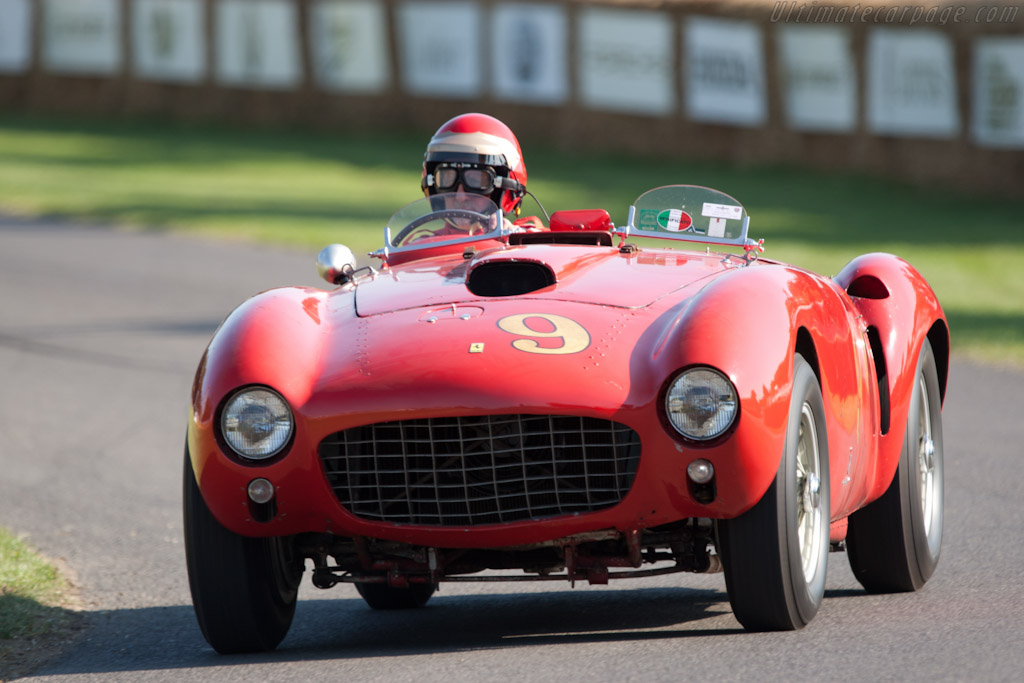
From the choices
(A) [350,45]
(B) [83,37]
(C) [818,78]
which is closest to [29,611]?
(C) [818,78]

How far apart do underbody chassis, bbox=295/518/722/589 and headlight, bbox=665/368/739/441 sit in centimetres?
40

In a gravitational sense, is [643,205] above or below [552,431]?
above

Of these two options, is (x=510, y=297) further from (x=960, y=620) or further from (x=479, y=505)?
(x=960, y=620)

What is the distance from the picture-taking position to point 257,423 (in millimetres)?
4648

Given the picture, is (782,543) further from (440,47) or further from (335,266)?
(440,47)

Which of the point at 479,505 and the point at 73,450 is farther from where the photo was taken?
the point at 73,450

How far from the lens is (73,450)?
9148 millimetres

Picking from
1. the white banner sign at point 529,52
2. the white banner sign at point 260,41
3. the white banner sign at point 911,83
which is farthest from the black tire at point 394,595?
the white banner sign at point 260,41

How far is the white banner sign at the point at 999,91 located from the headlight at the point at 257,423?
17.6 m

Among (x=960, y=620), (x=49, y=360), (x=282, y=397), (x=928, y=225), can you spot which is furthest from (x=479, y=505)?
(x=928, y=225)

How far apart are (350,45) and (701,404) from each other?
25.3 m

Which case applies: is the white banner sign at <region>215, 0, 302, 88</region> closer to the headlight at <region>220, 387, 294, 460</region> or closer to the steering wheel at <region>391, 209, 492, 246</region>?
the steering wheel at <region>391, 209, 492, 246</region>

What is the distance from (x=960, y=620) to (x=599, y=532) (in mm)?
1314

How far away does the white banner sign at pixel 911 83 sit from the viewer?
2108 cm
